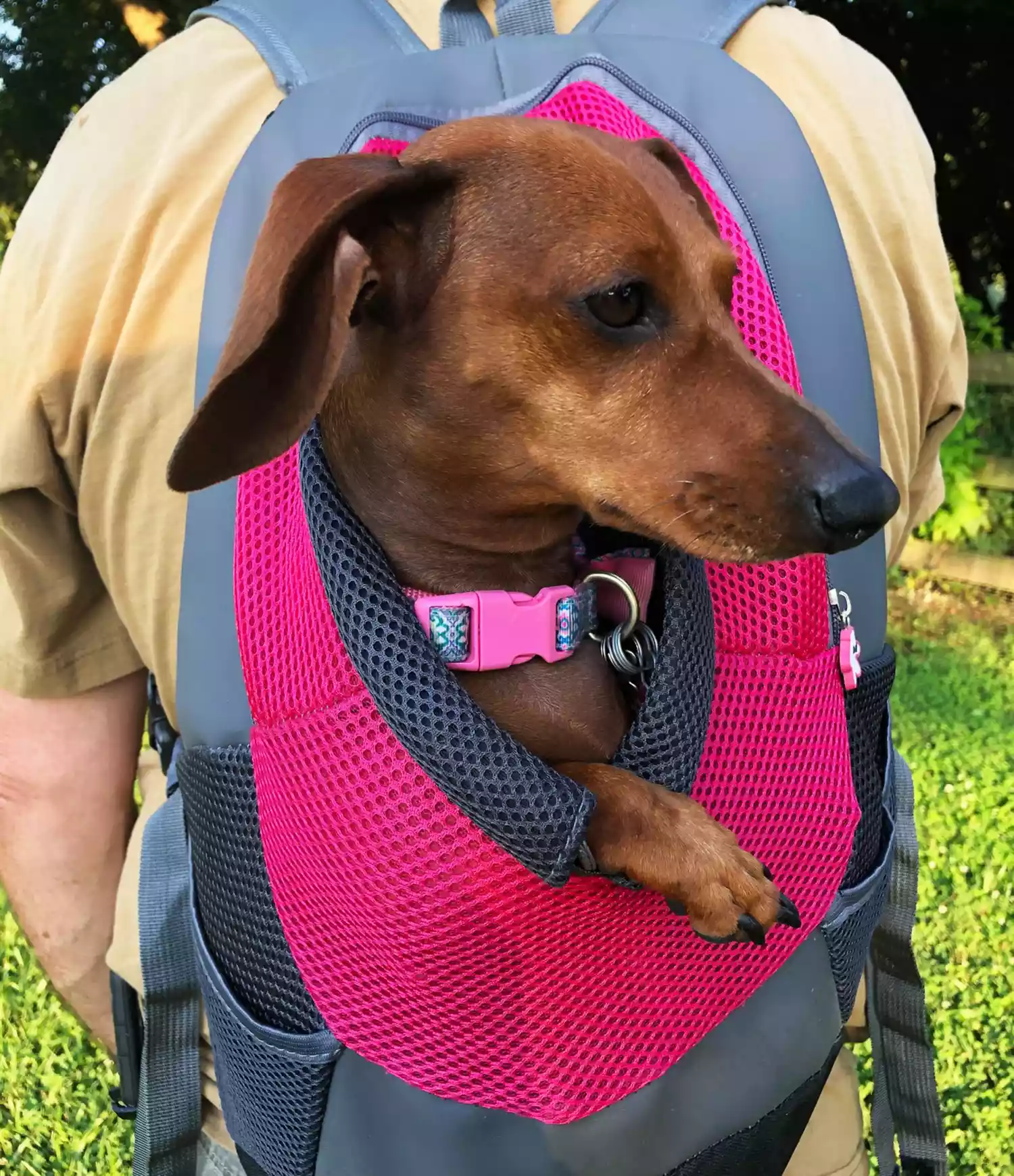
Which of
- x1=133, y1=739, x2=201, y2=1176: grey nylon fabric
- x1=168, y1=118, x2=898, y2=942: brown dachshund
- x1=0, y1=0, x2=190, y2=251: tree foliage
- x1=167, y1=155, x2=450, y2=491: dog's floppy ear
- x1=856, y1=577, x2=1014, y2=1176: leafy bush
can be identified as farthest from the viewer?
x1=0, y1=0, x2=190, y2=251: tree foliage

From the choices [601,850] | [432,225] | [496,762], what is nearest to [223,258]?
[432,225]

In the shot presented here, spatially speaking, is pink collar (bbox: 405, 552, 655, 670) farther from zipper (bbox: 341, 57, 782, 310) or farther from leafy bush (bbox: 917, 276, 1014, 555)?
leafy bush (bbox: 917, 276, 1014, 555)

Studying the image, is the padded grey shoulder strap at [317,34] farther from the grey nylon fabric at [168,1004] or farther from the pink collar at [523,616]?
the grey nylon fabric at [168,1004]

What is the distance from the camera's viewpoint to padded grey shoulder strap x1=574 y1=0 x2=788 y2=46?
4.80ft

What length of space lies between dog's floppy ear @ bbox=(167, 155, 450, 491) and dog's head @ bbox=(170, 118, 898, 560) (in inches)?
2.0

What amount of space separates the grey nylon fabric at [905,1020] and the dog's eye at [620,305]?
914mm

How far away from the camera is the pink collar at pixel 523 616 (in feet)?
4.15

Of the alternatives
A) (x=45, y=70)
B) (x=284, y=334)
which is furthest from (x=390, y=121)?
(x=45, y=70)

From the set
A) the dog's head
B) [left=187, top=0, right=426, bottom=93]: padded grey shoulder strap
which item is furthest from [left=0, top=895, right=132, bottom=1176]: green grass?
[left=187, top=0, right=426, bottom=93]: padded grey shoulder strap

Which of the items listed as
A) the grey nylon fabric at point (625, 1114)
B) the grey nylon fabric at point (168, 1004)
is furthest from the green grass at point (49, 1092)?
the grey nylon fabric at point (625, 1114)

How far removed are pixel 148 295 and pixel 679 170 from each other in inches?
26.6

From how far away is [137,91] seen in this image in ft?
4.64

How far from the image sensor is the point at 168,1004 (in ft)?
5.01

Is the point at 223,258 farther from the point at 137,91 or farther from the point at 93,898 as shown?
the point at 93,898
